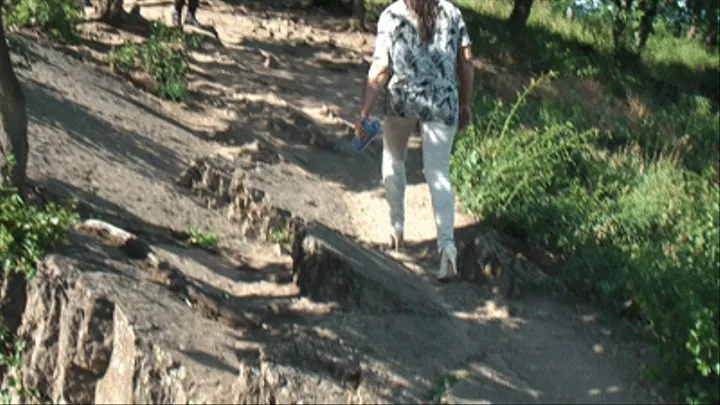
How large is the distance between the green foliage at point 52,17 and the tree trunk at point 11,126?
4710 millimetres

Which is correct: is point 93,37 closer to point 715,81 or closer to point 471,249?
point 471,249

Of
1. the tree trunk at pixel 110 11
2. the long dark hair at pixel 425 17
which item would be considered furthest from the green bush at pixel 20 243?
the tree trunk at pixel 110 11

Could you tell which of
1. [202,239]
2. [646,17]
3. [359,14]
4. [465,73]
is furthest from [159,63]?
[646,17]

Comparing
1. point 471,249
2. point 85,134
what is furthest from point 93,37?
point 471,249

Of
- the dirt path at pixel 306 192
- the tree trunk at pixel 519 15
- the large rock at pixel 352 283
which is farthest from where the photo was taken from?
the tree trunk at pixel 519 15

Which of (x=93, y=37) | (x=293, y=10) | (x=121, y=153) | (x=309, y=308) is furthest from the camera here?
(x=293, y=10)

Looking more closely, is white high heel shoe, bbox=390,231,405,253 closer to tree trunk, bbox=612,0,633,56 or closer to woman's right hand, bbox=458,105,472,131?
woman's right hand, bbox=458,105,472,131

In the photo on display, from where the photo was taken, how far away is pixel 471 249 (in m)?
7.37

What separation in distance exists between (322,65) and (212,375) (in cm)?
955

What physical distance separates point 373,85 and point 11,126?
1.86m

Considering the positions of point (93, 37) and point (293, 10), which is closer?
point (93, 37)

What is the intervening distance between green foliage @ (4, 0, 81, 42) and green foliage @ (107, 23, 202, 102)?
1.66 ft

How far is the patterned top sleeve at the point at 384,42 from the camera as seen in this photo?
6.87 m

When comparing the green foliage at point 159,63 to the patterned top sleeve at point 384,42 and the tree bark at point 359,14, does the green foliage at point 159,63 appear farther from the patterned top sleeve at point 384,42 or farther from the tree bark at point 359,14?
the tree bark at point 359,14
